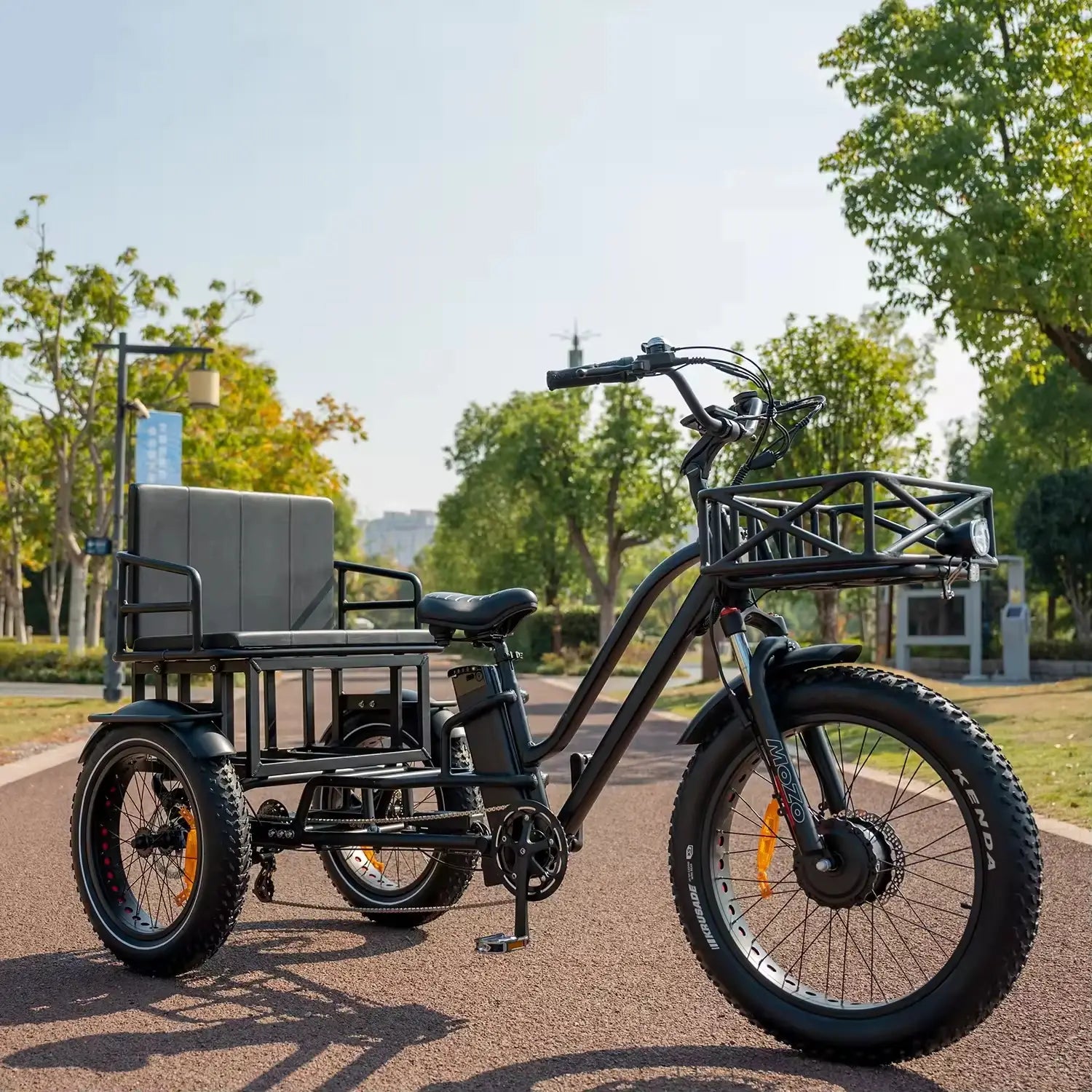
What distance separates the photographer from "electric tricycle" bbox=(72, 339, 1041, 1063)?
3.40 m

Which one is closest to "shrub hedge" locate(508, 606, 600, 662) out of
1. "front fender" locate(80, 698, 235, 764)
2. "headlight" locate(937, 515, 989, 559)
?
"front fender" locate(80, 698, 235, 764)

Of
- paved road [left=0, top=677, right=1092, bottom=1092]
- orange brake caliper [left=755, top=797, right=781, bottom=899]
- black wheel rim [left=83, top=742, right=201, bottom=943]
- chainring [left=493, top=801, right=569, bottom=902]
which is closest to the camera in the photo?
paved road [left=0, top=677, right=1092, bottom=1092]

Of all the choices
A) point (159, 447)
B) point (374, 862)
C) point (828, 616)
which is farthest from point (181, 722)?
point (828, 616)

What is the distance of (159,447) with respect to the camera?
73.3ft

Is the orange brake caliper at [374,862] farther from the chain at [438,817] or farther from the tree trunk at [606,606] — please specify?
the tree trunk at [606,606]

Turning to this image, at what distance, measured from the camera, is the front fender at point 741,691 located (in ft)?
12.0

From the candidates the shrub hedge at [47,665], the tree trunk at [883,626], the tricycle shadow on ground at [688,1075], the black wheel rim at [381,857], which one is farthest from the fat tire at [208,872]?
the tree trunk at [883,626]

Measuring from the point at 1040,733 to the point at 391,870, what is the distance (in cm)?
976

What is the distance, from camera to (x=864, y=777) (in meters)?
6.59

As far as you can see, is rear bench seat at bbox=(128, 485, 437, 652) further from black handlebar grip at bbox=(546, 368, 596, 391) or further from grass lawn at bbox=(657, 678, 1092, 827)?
grass lawn at bbox=(657, 678, 1092, 827)

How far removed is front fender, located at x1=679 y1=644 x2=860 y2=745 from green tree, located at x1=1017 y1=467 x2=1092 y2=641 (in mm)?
32325

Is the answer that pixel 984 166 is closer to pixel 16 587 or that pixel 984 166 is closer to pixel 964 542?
pixel 964 542

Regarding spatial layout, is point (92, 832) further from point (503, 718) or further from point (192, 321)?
point (192, 321)

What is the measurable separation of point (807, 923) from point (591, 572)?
40596 mm
